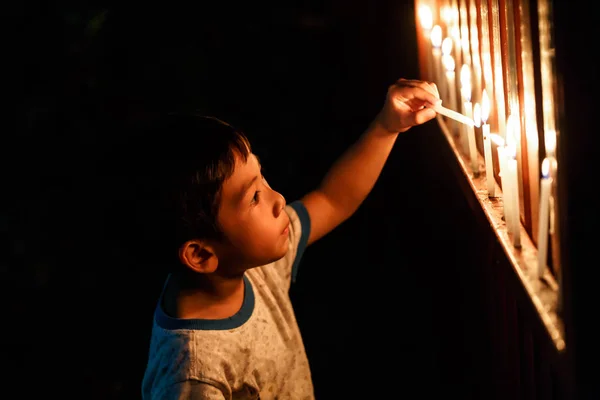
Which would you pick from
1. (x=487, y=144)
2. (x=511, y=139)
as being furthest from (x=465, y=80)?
(x=511, y=139)

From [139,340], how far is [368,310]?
0.98 metres

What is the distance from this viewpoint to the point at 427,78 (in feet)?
7.00

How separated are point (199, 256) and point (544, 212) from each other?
2.60 feet

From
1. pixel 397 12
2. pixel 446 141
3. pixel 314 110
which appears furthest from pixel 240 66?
pixel 446 141

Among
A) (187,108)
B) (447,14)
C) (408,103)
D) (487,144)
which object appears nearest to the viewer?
(487,144)

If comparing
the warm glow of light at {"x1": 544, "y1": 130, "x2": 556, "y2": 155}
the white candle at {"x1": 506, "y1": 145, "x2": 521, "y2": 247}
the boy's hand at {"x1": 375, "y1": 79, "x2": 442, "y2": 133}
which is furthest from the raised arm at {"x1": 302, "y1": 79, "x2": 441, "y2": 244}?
the warm glow of light at {"x1": 544, "y1": 130, "x2": 556, "y2": 155}

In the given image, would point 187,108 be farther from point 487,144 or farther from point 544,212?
point 544,212

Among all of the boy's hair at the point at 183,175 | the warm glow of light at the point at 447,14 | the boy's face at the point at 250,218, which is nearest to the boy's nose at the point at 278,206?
the boy's face at the point at 250,218

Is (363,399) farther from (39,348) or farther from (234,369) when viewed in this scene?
(39,348)

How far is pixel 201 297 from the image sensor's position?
1540mm

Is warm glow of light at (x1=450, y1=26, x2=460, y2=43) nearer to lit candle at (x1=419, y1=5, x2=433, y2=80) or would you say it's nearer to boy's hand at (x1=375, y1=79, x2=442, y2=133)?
lit candle at (x1=419, y1=5, x2=433, y2=80)

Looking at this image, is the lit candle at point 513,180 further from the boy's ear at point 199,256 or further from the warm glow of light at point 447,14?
the warm glow of light at point 447,14

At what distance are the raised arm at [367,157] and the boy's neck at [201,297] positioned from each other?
35 cm

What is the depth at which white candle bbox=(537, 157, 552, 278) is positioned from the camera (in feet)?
2.87
